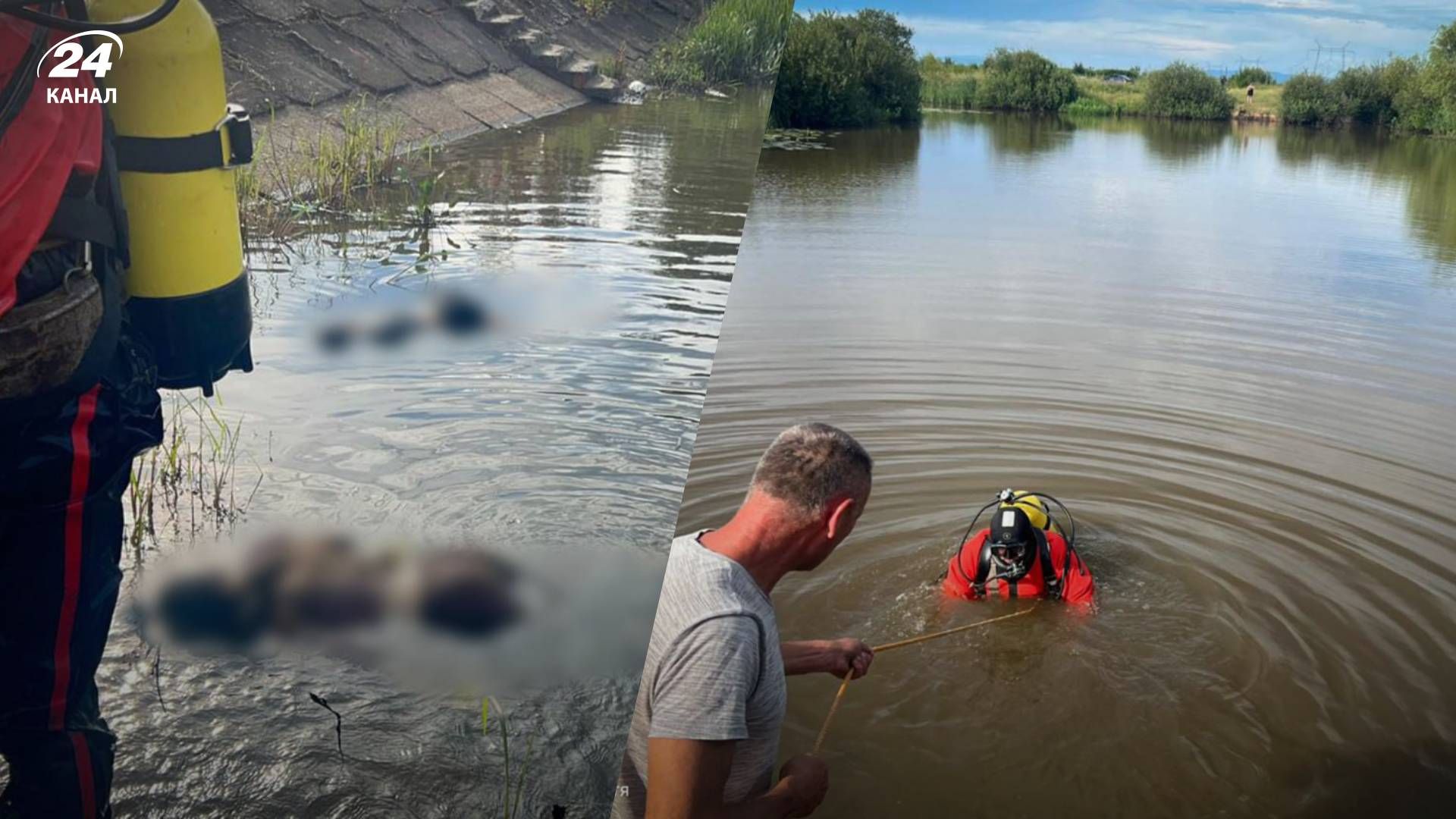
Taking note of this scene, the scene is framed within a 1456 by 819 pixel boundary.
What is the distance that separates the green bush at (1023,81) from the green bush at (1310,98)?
485 centimetres

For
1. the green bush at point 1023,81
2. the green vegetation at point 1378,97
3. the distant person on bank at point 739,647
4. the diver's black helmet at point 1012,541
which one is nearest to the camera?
the distant person on bank at point 739,647

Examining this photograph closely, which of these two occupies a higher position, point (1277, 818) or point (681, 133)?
point (681, 133)

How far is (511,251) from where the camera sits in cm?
79

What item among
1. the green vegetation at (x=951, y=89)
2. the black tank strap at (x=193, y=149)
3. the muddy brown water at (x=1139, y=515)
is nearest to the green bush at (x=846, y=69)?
the muddy brown water at (x=1139, y=515)

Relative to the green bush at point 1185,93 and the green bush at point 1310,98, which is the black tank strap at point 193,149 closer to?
the green bush at point 1310,98

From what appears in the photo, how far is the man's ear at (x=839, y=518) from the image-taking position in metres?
1.73

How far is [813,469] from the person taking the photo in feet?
5.67

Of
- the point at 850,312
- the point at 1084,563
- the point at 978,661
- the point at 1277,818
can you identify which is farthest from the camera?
the point at 850,312

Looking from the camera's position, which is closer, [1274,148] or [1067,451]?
[1067,451]

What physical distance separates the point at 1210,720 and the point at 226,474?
18.3 ft

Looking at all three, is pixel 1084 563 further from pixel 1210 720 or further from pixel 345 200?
pixel 345 200

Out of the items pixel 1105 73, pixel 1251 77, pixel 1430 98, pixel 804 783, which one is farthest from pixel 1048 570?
pixel 1105 73

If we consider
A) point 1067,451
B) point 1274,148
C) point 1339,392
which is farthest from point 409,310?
point 1274,148

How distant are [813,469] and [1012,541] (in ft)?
16.2
